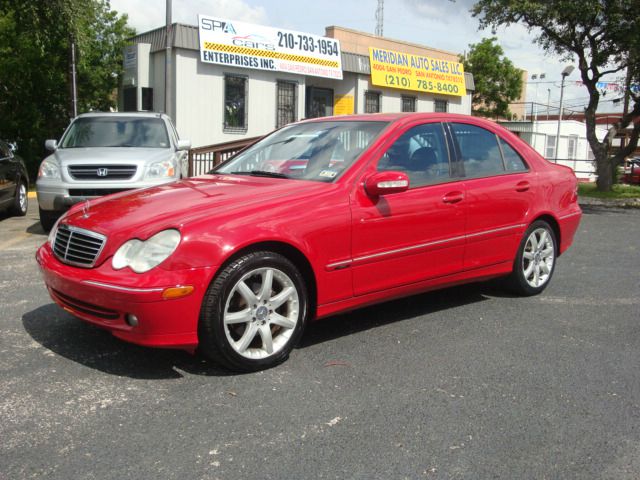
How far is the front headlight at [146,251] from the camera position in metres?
3.54

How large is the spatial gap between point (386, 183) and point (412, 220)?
438 millimetres

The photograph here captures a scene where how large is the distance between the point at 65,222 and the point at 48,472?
1.89 meters

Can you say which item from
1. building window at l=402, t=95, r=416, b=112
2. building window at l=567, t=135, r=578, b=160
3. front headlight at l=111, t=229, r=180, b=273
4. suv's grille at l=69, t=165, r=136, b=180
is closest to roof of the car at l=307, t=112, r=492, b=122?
front headlight at l=111, t=229, r=180, b=273

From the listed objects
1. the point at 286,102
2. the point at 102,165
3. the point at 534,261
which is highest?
the point at 286,102

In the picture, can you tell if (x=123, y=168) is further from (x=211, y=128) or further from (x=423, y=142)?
(x=211, y=128)

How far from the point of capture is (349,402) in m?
3.46

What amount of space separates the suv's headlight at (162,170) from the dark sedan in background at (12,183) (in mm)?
2921

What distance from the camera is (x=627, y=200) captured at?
16391 mm

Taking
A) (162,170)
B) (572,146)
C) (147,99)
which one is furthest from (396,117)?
(572,146)

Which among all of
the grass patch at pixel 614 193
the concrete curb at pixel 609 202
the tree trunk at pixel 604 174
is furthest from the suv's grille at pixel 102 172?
the tree trunk at pixel 604 174

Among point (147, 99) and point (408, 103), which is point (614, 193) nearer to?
point (408, 103)

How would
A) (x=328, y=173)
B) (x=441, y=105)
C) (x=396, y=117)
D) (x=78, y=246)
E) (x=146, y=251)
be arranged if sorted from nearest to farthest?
(x=146, y=251), (x=78, y=246), (x=328, y=173), (x=396, y=117), (x=441, y=105)

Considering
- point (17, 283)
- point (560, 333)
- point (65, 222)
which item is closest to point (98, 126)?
point (17, 283)

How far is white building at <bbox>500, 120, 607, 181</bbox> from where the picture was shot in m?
36.9
